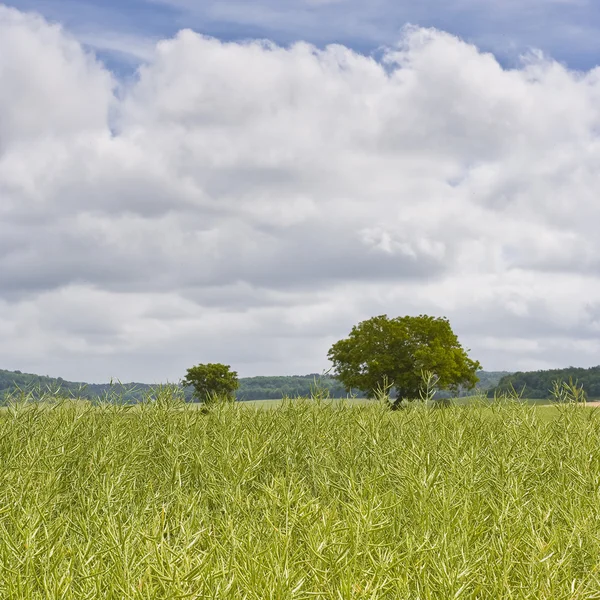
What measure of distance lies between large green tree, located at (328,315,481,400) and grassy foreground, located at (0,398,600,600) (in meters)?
52.9

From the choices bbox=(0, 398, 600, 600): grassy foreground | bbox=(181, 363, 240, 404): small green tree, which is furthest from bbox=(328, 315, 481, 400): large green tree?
bbox=(0, 398, 600, 600): grassy foreground

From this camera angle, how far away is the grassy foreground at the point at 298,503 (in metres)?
3.95

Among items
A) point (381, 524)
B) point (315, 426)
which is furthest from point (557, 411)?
point (381, 524)

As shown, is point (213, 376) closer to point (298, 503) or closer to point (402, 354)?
point (402, 354)

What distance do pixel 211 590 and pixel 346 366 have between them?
61533 mm

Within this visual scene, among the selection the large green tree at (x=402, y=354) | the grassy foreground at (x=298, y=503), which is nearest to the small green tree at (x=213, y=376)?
the large green tree at (x=402, y=354)

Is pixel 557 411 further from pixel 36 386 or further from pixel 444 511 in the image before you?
pixel 36 386

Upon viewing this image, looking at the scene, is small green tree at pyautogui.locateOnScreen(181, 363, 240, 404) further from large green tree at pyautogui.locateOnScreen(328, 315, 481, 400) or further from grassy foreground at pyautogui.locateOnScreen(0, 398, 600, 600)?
grassy foreground at pyautogui.locateOnScreen(0, 398, 600, 600)

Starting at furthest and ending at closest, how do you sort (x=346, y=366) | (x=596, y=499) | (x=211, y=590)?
(x=346, y=366)
(x=596, y=499)
(x=211, y=590)

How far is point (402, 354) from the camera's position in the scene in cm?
6550

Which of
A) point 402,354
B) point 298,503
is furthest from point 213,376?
point 298,503

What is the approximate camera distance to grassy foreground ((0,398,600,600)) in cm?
395

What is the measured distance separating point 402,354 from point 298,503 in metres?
61.5

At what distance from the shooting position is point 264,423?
889 centimetres
